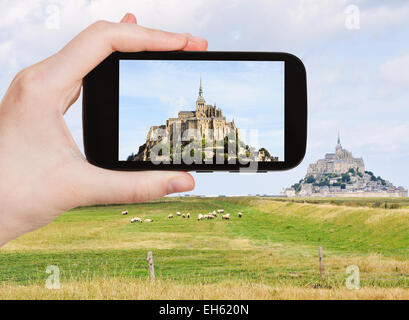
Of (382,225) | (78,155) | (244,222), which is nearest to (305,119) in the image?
(78,155)

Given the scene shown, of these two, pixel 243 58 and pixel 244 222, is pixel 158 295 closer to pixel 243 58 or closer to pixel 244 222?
pixel 243 58

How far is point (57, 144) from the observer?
13.4 feet

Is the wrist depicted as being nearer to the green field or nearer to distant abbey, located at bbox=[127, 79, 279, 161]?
distant abbey, located at bbox=[127, 79, 279, 161]

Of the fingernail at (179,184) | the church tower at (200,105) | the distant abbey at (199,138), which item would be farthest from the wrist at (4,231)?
the church tower at (200,105)

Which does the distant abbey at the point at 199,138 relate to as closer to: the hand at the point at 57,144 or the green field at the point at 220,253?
the hand at the point at 57,144

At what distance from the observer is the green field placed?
1625 centimetres

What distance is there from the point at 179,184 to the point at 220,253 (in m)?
46.9

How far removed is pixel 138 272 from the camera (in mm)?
32719

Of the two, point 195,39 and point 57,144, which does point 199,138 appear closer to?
point 195,39

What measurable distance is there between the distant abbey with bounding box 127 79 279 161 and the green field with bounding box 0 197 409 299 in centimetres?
1010

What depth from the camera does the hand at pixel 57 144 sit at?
160 inches

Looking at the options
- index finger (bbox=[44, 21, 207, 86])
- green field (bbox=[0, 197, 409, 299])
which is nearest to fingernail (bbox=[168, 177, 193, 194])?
index finger (bbox=[44, 21, 207, 86])

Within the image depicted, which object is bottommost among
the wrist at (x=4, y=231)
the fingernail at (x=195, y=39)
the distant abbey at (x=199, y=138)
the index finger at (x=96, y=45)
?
the wrist at (x=4, y=231)

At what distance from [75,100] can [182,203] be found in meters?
112
